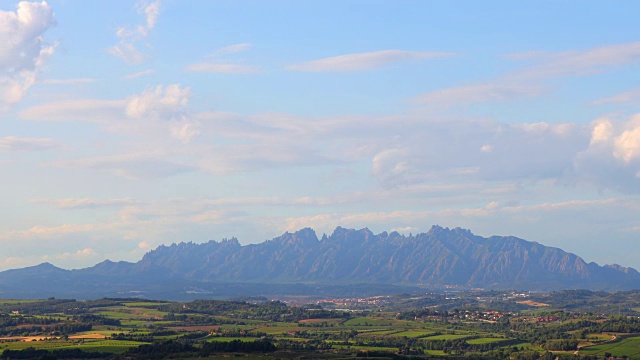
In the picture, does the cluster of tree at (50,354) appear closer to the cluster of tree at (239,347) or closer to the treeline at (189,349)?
the treeline at (189,349)

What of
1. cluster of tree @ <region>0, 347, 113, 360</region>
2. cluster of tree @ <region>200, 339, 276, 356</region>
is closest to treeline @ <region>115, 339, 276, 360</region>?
cluster of tree @ <region>200, 339, 276, 356</region>

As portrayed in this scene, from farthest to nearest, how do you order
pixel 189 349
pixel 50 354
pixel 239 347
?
pixel 239 347
pixel 189 349
pixel 50 354

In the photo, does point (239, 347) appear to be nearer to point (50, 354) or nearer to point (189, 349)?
point (189, 349)

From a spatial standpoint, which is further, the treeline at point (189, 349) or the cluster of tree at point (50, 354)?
the treeline at point (189, 349)

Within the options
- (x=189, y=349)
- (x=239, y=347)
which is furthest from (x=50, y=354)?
(x=239, y=347)

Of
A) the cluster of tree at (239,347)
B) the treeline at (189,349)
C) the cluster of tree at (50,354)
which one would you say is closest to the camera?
the cluster of tree at (50,354)

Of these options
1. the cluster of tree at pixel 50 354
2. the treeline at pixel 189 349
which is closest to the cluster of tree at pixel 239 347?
the treeline at pixel 189 349

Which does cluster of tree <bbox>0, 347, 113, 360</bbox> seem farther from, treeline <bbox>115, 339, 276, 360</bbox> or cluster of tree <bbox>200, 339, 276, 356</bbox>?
cluster of tree <bbox>200, 339, 276, 356</bbox>

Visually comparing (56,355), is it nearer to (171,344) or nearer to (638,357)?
(171,344)

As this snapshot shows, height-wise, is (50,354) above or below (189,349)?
above

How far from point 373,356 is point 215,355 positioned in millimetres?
32186

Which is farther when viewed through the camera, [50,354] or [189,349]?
[189,349]

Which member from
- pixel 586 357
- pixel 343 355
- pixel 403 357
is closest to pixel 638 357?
pixel 586 357

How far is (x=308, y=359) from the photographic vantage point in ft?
577
